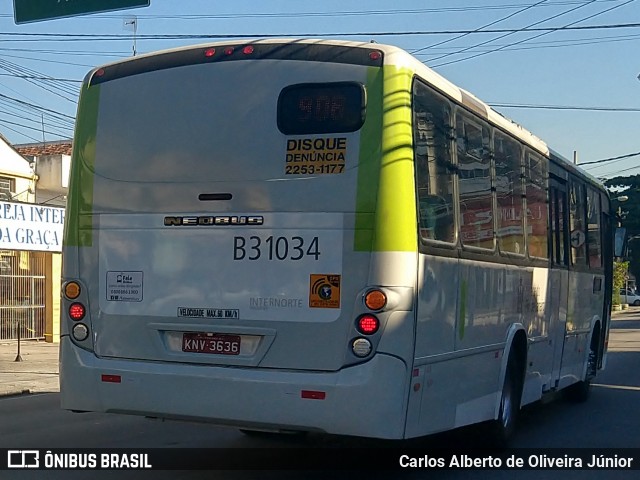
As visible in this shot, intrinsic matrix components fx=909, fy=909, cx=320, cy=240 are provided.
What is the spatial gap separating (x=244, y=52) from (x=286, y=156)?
3.17ft

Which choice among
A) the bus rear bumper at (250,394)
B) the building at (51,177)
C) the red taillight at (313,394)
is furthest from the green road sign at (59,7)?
the building at (51,177)

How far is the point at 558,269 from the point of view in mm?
11672

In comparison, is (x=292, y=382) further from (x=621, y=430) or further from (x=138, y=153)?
(x=621, y=430)

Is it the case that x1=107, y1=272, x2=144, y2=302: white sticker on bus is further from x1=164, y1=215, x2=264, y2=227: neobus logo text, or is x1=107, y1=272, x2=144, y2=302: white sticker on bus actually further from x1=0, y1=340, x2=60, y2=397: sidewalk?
x1=0, y1=340, x2=60, y2=397: sidewalk

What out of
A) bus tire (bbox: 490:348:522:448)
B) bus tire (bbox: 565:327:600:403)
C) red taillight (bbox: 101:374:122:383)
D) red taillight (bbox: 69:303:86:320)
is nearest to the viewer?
red taillight (bbox: 101:374:122:383)

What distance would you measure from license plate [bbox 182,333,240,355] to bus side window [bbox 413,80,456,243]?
5.48 feet

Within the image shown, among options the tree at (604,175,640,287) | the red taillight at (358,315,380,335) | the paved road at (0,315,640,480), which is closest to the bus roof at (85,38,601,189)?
the red taillight at (358,315,380,335)

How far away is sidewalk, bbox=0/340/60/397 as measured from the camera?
49.4 feet

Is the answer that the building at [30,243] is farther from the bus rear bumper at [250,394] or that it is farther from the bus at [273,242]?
the bus rear bumper at [250,394]

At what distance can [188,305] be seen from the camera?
7.12m

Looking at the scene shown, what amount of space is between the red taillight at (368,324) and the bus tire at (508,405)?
315 centimetres

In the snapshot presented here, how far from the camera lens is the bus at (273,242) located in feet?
21.9

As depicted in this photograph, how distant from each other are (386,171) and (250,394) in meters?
1.95

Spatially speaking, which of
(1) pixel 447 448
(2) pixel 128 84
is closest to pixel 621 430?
(1) pixel 447 448
